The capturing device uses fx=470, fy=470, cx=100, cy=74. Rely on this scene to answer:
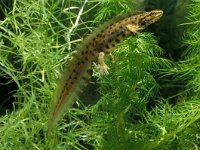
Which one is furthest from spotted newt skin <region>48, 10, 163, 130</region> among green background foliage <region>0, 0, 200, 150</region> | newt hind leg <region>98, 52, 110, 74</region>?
green background foliage <region>0, 0, 200, 150</region>

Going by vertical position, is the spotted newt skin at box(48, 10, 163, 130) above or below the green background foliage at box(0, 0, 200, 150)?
above

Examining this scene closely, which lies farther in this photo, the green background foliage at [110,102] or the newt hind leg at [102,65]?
the green background foliage at [110,102]

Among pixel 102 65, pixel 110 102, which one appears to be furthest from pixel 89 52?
pixel 110 102

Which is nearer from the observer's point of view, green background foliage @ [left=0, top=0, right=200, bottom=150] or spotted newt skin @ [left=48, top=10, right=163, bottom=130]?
spotted newt skin @ [left=48, top=10, right=163, bottom=130]

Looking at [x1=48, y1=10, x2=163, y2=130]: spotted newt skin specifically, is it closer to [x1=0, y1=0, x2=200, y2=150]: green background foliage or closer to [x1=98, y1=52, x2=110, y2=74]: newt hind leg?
[x1=98, y1=52, x2=110, y2=74]: newt hind leg

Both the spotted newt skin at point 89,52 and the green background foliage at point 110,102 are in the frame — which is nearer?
the spotted newt skin at point 89,52

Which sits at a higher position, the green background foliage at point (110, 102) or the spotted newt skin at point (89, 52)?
the spotted newt skin at point (89, 52)

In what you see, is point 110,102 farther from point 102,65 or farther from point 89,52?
point 89,52

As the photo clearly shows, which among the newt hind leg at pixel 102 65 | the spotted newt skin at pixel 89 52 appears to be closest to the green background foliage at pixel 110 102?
the newt hind leg at pixel 102 65

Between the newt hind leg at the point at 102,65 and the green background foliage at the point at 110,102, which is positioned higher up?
the newt hind leg at the point at 102,65

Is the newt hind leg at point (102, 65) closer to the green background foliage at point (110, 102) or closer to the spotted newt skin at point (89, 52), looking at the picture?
the spotted newt skin at point (89, 52)
